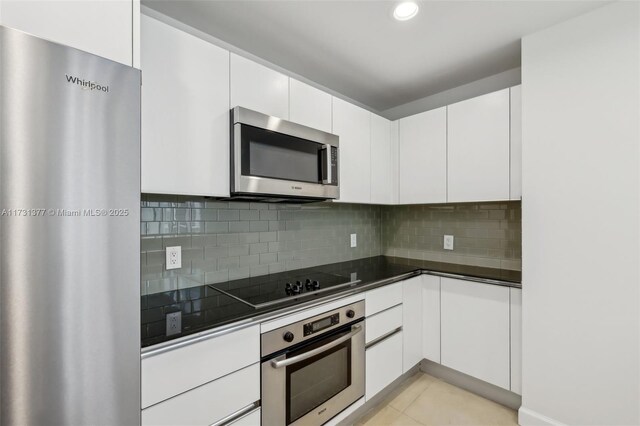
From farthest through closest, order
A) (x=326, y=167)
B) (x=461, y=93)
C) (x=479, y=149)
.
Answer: (x=461, y=93) → (x=479, y=149) → (x=326, y=167)

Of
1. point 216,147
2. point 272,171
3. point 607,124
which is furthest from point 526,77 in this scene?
point 216,147

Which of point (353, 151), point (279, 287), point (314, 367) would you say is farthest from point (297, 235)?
point (314, 367)

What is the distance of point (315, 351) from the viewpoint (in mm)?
1519

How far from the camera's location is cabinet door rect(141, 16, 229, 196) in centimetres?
127

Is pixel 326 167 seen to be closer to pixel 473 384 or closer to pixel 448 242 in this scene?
pixel 448 242

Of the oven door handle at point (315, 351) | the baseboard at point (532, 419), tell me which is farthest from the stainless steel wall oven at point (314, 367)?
the baseboard at point (532, 419)

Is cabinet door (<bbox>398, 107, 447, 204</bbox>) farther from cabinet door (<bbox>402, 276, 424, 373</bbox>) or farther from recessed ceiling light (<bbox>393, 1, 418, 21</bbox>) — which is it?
recessed ceiling light (<bbox>393, 1, 418, 21</bbox>)

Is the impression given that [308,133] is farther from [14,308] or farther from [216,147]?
[14,308]

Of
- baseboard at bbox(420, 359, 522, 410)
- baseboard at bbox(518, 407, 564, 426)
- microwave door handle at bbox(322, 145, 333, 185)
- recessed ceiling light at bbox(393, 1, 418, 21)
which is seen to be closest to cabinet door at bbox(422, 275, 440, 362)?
baseboard at bbox(420, 359, 522, 410)

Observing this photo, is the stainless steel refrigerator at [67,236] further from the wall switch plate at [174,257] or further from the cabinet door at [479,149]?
the cabinet door at [479,149]

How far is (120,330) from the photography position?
905 millimetres

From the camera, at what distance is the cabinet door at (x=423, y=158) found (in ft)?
7.55

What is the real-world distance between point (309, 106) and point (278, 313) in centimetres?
125

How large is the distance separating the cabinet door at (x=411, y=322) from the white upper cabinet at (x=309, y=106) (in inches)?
50.4
